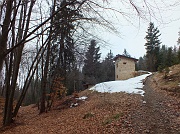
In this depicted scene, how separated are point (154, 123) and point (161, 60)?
3190cm

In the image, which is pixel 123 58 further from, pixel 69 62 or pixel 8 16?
pixel 8 16

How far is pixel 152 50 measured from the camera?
126 ft

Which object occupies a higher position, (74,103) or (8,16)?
(8,16)

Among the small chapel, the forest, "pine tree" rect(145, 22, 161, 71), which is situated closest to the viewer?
the forest

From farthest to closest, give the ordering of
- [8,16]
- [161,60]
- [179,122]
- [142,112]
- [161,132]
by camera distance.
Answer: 1. [161,60]
2. [142,112]
3. [179,122]
4. [161,132]
5. [8,16]

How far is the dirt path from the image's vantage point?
577 centimetres

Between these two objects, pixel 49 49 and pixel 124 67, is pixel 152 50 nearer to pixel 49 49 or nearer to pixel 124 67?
pixel 124 67

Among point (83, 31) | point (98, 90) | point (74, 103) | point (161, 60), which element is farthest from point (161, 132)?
point (161, 60)

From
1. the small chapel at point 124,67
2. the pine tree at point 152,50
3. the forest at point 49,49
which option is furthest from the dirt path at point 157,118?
the pine tree at point 152,50

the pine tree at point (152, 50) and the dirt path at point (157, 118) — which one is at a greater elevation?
the pine tree at point (152, 50)

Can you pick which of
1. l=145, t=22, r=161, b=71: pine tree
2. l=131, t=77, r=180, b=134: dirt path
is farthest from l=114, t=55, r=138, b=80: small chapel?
l=131, t=77, r=180, b=134: dirt path

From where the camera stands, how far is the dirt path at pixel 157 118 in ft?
18.9

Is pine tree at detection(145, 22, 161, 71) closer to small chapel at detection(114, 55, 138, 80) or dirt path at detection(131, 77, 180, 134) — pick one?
small chapel at detection(114, 55, 138, 80)

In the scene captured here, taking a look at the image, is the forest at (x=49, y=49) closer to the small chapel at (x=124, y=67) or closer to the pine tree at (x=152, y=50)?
the small chapel at (x=124, y=67)
